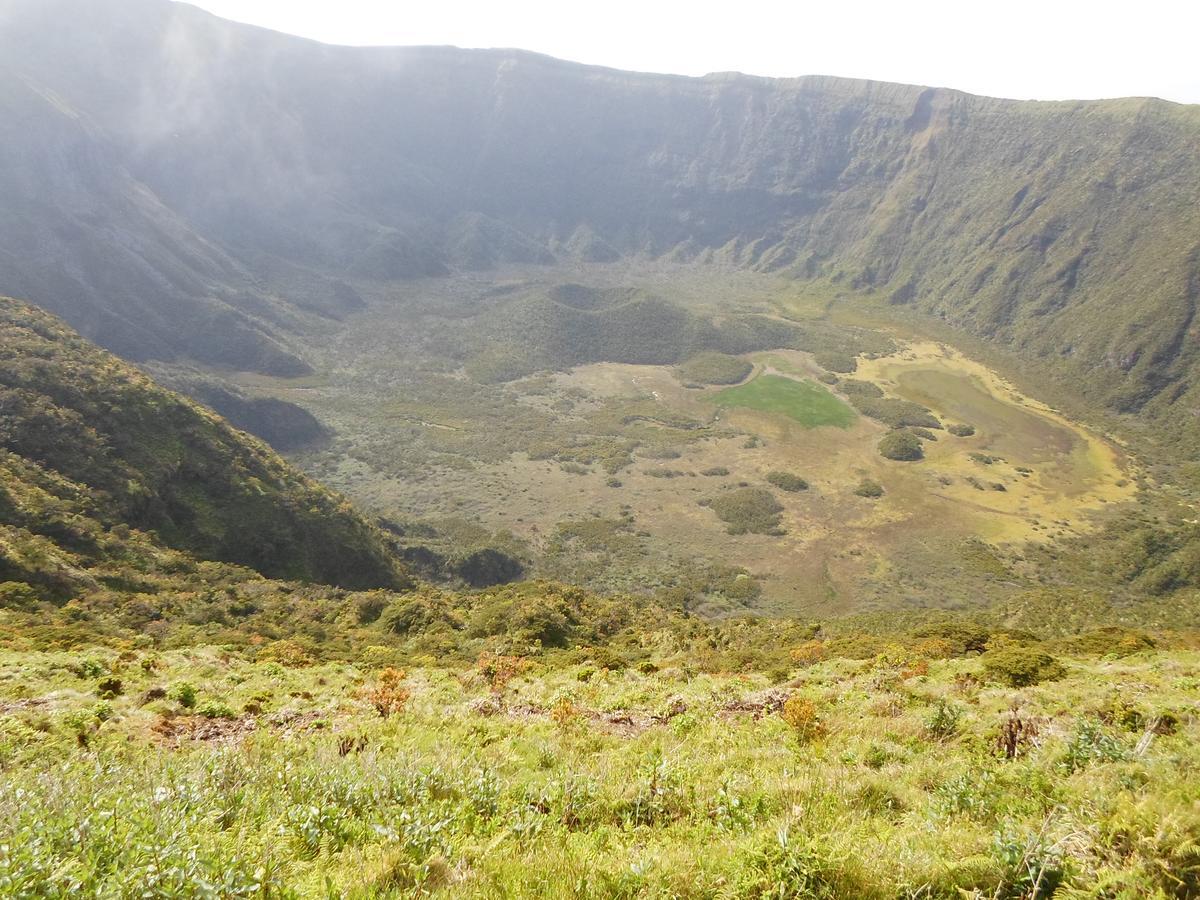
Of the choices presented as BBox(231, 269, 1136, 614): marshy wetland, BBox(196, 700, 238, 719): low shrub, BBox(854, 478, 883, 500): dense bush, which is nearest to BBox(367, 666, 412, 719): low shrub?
BBox(196, 700, 238, 719): low shrub

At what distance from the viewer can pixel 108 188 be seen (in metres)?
112

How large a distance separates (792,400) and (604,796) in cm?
10133

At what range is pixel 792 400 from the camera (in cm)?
10162

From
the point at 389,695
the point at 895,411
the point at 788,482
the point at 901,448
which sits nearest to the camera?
the point at 389,695

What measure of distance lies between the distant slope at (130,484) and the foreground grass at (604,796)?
51.2ft

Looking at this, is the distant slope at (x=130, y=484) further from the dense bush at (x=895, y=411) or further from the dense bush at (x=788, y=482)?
the dense bush at (x=895, y=411)

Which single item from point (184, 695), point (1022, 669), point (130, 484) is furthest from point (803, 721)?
point (130, 484)

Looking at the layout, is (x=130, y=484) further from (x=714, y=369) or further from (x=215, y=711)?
(x=714, y=369)

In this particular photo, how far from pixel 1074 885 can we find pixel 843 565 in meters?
57.0

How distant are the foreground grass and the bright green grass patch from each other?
3335 inches

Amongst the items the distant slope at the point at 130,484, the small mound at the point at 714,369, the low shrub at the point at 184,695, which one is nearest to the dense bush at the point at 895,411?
the small mound at the point at 714,369

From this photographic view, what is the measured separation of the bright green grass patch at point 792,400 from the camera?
310ft

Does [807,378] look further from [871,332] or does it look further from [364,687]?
[364,687]

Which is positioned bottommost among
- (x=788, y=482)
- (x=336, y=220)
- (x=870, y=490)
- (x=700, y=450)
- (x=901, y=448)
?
(x=788, y=482)
